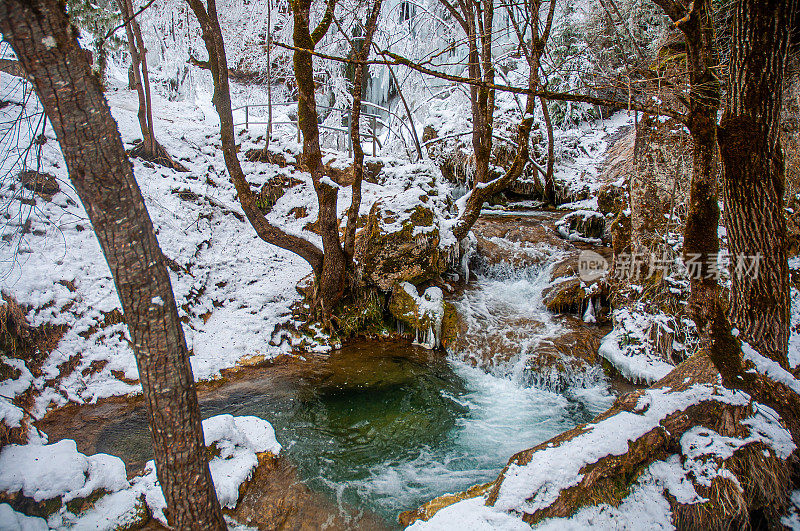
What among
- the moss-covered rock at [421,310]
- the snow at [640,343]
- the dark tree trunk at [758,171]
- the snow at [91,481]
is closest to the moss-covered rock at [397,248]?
the moss-covered rock at [421,310]

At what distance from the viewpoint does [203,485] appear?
2092mm

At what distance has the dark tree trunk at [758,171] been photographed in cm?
234

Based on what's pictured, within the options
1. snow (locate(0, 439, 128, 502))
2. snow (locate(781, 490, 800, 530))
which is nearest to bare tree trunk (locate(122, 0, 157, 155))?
snow (locate(0, 439, 128, 502))

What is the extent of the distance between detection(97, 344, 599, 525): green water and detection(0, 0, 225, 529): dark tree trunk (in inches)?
65.0

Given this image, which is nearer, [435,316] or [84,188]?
[84,188]

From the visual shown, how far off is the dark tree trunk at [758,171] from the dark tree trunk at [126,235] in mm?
3671

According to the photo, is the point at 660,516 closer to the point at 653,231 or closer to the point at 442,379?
the point at 442,379

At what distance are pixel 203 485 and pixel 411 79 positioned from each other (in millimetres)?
10660

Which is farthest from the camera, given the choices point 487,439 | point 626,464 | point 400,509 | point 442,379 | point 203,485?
point 442,379

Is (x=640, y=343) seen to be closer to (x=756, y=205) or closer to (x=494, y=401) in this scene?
(x=494, y=401)

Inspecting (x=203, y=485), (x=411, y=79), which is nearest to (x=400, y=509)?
(x=203, y=485)

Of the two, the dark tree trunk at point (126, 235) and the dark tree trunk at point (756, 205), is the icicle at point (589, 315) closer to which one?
the dark tree trunk at point (756, 205)

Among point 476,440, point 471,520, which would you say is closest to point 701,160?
point 471,520

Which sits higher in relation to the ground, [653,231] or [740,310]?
[653,231]
